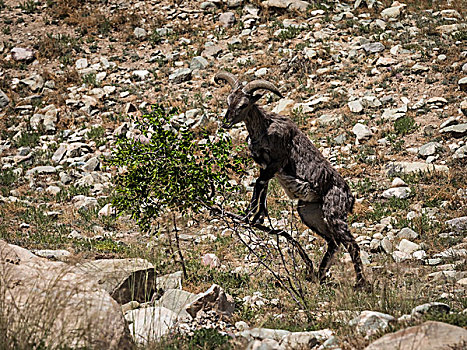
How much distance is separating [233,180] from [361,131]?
348 centimetres

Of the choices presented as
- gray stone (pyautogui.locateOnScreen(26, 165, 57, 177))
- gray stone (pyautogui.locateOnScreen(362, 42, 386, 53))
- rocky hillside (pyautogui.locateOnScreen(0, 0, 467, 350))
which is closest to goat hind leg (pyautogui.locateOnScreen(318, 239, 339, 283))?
rocky hillside (pyautogui.locateOnScreen(0, 0, 467, 350))

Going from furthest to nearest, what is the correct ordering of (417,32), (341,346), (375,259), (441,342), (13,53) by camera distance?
1. (13,53)
2. (417,32)
3. (375,259)
4. (341,346)
5. (441,342)

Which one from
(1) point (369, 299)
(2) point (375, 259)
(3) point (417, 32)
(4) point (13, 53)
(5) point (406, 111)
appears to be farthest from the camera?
(4) point (13, 53)

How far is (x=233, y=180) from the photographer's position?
43.8ft

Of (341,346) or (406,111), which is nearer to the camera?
(341,346)

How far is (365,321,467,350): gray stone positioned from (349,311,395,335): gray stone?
1.61 ft

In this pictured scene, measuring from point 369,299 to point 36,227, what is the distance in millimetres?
7463

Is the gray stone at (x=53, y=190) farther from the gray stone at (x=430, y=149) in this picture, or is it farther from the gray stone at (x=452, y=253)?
the gray stone at (x=452, y=253)

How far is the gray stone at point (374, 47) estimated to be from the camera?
1662 centimetres

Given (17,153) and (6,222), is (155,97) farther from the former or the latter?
(6,222)

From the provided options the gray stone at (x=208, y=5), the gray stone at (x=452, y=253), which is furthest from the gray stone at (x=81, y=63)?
the gray stone at (x=452, y=253)

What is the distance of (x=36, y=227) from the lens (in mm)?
11141

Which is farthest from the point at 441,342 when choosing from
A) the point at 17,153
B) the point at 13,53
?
the point at 13,53

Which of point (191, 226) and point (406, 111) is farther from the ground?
point (406, 111)
